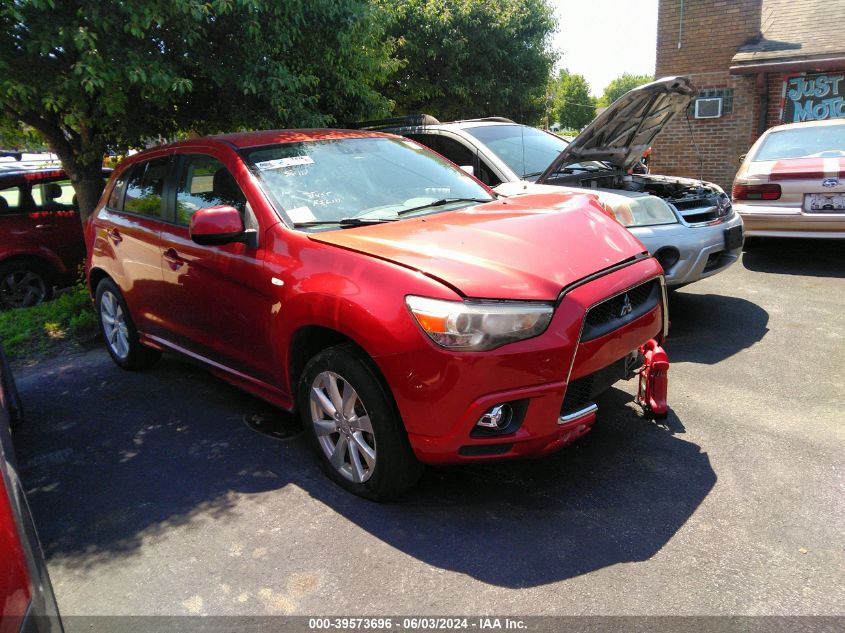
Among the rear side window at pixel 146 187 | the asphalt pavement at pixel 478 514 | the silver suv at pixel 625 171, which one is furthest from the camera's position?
the silver suv at pixel 625 171

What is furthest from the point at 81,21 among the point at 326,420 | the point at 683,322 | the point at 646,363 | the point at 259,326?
the point at 683,322

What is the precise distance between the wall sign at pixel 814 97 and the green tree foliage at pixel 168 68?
825 cm

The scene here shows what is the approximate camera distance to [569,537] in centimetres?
286

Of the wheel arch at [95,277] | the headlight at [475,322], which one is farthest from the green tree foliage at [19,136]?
the headlight at [475,322]

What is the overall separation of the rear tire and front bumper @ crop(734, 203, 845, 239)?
811 cm

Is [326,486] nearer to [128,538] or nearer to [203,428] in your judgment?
[128,538]

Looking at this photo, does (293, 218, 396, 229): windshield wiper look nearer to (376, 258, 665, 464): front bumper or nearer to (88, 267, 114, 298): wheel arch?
(376, 258, 665, 464): front bumper

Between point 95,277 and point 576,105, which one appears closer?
point 95,277

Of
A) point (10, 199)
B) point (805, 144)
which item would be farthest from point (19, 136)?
point (805, 144)

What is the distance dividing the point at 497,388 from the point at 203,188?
8.07 ft

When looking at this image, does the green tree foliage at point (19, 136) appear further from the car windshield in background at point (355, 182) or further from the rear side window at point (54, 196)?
the car windshield in background at point (355, 182)

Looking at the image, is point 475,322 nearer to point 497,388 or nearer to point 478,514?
point 497,388

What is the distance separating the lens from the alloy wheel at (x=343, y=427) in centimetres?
312

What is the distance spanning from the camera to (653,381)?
3729mm
